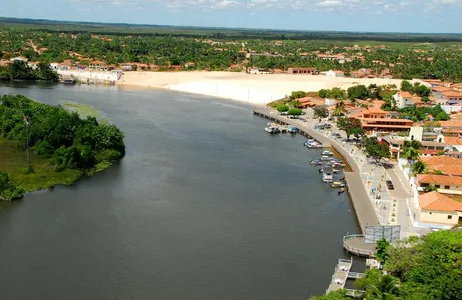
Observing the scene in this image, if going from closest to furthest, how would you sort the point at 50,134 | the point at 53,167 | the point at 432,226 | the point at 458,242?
the point at 458,242
the point at 432,226
the point at 53,167
the point at 50,134

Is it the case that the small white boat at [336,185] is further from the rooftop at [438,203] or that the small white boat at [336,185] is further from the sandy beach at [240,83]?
the sandy beach at [240,83]

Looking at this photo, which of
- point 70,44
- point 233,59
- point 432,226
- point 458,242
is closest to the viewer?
point 458,242

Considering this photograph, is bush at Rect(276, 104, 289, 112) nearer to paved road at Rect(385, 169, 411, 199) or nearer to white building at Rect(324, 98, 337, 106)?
white building at Rect(324, 98, 337, 106)

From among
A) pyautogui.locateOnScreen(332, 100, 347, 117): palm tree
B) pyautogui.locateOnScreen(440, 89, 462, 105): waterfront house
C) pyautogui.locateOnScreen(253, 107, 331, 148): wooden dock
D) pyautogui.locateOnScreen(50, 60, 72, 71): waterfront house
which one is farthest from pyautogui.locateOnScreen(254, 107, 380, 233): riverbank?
pyautogui.locateOnScreen(50, 60, 72, 71): waterfront house

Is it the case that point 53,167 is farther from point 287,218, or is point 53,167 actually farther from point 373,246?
point 373,246

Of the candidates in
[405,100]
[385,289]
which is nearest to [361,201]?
[385,289]

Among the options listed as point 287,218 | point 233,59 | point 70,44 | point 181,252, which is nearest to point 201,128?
point 287,218

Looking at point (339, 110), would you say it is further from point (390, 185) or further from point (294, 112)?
point (390, 185)
